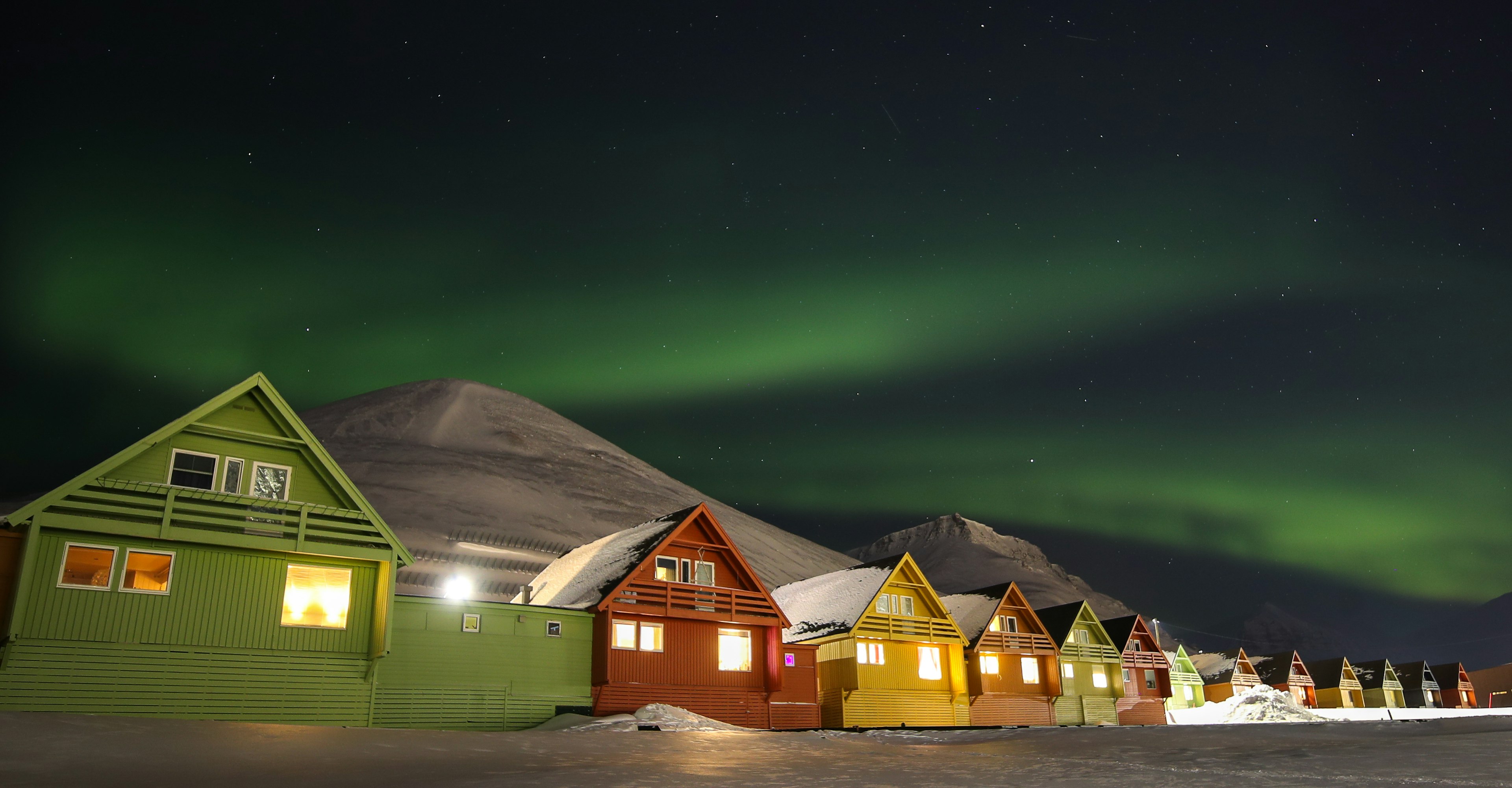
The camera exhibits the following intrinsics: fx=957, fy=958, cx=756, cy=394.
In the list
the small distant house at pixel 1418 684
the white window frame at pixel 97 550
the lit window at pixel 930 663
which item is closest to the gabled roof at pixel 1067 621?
the lit window at pixel 930 663

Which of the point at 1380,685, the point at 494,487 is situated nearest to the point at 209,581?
the point at 494,487

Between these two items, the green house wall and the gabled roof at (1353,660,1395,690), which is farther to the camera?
the gabled roof at (1353,660,1395,690)

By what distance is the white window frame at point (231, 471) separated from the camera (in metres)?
28.7

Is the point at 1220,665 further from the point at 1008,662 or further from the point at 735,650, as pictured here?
the point at 735,650

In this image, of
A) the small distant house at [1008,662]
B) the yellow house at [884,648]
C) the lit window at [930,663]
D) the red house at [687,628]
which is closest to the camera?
the red house at [687,628]

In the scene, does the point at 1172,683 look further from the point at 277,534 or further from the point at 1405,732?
the point at 277,534

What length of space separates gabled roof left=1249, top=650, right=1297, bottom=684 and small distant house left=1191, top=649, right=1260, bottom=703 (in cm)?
112

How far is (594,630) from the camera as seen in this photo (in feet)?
123

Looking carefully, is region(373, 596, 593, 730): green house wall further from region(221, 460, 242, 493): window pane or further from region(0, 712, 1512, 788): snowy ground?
region(0, 712, 1512, 788): snowy ground

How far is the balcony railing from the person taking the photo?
3797 centimetres

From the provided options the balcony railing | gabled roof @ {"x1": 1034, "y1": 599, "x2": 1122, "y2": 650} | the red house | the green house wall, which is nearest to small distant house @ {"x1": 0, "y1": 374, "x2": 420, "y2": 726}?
the green house wall

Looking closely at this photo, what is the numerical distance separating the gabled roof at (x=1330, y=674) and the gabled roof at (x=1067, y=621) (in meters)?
54.4

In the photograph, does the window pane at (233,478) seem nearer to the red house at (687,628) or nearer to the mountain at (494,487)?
the red house at (687,628)

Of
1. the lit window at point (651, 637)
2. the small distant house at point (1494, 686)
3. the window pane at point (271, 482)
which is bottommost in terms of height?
the small distant house at point (1494, 686)
